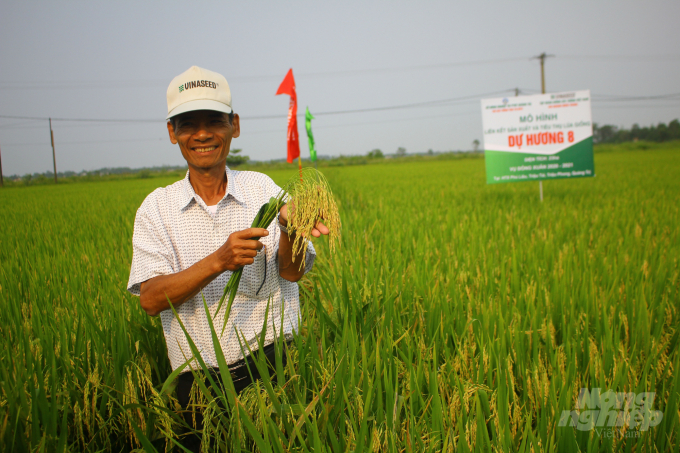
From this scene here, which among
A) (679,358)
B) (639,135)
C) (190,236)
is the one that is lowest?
(679,358)

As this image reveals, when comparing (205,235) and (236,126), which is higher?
(236,126)

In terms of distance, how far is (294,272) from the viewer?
1518mm

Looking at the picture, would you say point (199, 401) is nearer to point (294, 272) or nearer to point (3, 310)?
point (294, 272)

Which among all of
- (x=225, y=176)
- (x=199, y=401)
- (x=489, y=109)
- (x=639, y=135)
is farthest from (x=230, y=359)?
(x=639, y=135)

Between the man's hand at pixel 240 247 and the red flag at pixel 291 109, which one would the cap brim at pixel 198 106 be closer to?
the man's hand at pixel 240 247

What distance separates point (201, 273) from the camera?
1.24 meters

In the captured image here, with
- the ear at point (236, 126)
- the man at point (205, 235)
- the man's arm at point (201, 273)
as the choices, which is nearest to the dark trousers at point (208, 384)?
the man at point (205, 235)

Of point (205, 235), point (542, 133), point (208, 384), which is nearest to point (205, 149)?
point (205, 235)

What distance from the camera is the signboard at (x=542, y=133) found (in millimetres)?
7477

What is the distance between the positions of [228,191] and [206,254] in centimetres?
26

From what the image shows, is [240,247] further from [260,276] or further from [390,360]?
[390,360]

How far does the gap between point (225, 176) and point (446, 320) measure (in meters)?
1.25

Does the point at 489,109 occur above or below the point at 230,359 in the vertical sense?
above

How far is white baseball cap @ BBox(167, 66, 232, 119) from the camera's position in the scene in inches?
53.7
